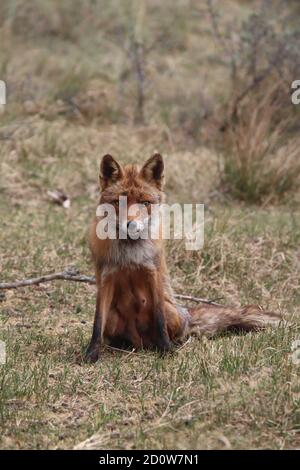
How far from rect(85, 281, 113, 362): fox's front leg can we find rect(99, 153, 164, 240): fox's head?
42 centimetres

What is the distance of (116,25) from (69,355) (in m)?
12.2

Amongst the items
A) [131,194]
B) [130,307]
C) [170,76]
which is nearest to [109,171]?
[131,194]

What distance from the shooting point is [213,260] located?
26.7 ft

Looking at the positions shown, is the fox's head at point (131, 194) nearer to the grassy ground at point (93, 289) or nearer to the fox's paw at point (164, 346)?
the fox's paw at point (164, 346)

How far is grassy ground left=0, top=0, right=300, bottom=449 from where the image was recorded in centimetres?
439

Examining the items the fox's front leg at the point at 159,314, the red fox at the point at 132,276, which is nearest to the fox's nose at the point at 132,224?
the red fox at the point at 132,276

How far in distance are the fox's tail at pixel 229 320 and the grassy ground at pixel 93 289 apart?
0.94 ft

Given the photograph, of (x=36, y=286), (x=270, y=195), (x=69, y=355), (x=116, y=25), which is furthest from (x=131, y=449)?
(x=116, y=25)

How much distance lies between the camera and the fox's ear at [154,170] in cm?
562

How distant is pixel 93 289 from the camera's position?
24.7ft

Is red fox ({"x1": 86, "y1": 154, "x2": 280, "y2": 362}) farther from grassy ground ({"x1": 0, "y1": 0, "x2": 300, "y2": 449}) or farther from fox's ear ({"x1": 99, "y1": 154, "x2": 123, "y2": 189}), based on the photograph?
grassy ground ({"x1": 0, "y1": 0, "x2": 300, "y2": 449})

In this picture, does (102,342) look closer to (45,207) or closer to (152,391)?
(152,391)

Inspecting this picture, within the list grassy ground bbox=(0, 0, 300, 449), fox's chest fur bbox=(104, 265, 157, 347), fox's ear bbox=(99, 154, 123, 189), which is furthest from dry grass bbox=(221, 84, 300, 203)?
fox's ear bbox=(99, 154, 123, 189)

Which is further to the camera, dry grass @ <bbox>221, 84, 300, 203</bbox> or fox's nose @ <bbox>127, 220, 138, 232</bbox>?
dry grass @ <bbox>221, 84, 300, 203</bbox>
